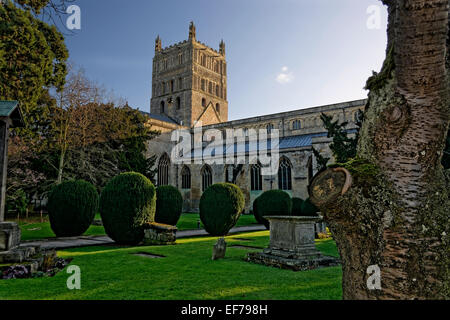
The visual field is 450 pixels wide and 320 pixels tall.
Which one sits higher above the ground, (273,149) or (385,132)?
(273,149)

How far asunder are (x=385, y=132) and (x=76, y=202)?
38.8ft

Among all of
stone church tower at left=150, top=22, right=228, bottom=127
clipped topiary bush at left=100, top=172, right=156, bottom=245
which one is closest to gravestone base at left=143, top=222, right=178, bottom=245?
clipped topiary bush at left=100, top=172, right=156, bottom=245

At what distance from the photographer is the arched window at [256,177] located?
93.8ft

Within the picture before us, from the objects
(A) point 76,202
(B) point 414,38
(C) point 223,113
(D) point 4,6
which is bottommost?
(A) point 76,202

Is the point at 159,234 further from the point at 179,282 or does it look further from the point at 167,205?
the point at 179,282

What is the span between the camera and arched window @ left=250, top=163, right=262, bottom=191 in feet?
93.8

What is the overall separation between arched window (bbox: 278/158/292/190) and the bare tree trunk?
2492cm

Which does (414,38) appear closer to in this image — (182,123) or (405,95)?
(405,95)

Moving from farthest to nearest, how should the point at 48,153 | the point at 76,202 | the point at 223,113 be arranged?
the point at 223,113 < the point at 48,153 < the point at 76,202

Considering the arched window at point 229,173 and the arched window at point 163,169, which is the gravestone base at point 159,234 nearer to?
the arched window at point 229,173

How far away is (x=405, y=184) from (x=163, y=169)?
33.1 meters

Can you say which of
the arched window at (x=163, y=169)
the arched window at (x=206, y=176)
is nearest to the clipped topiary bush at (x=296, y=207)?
the arched window at (x=206, y=176)

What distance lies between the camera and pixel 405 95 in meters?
2.43
